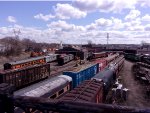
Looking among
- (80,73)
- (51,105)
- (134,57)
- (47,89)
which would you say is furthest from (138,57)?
(51,105)

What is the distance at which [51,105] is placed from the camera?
4113mm

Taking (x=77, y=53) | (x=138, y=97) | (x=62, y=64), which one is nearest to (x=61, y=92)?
(x=138, y=97)

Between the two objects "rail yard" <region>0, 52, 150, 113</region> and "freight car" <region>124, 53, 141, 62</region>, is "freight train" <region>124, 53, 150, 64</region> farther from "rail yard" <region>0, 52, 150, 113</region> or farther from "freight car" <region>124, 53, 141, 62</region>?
"rail yard" <region>0, 52, 150, 113</region>

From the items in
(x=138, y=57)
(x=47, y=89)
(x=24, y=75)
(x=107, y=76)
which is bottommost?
(x=138, y=57)

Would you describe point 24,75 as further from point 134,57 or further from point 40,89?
point 134,57

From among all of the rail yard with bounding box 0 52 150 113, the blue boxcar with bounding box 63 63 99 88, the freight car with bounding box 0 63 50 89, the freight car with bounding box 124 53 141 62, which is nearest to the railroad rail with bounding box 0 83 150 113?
the rail yard with bounding box 0 52 150 113

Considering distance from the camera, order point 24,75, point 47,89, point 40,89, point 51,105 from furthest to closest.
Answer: point 24,75 → point 47,89 → point 40,89 → point 51,105

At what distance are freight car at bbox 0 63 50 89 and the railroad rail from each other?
20219 mm

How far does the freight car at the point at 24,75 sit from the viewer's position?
27.0 meters

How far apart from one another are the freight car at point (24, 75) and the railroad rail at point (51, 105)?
796 inches

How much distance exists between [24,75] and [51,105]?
26924mm

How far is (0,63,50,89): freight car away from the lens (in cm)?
2705

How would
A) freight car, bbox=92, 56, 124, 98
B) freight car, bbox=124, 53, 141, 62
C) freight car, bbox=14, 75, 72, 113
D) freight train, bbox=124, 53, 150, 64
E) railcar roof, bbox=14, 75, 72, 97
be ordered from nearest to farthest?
railcar roof, bbox=14, 75, 72, 97, freight car, bbox=14, 75, 72, 113, freight car, bbox=92, 56, 124, 98, freight train, bbox=124, 53, 150, 64, freight car, bbox=124, 53, 141, 62

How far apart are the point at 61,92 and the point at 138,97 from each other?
13042mm
